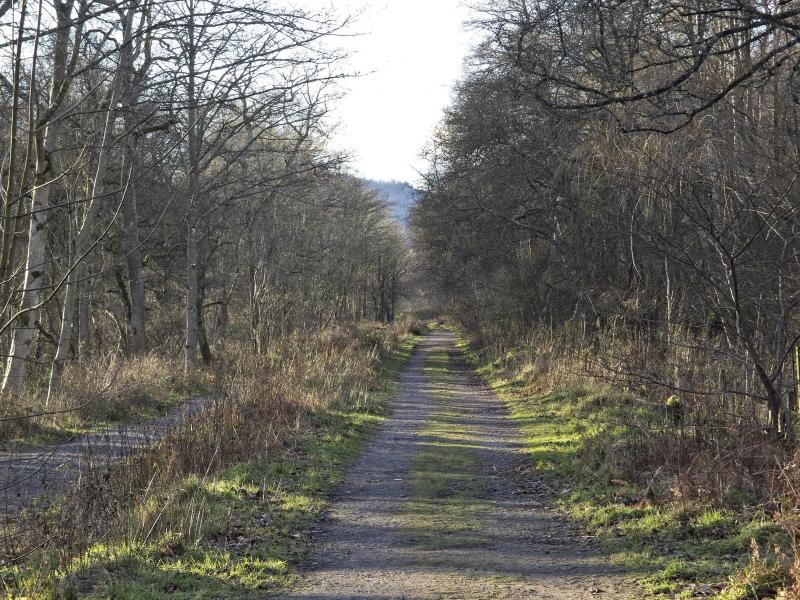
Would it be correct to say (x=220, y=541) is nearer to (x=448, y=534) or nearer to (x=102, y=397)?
(x=448, y=534)

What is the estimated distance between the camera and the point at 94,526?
617 cm

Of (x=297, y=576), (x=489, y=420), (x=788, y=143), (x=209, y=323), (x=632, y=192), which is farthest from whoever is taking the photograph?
(x=209, y=323)

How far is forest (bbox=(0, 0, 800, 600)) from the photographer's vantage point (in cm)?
535

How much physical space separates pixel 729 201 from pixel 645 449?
3036 mm

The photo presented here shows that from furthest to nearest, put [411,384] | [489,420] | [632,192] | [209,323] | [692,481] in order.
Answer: [209,323] → [411,384] → [489,420] → [632,192] → [692,481]

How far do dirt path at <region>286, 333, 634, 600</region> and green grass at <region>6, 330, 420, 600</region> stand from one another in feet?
0.88

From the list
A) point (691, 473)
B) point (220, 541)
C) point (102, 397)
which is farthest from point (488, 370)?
point (220, 541)

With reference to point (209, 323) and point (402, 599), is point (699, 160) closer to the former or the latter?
point (402, 599)

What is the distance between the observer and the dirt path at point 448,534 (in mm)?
5371

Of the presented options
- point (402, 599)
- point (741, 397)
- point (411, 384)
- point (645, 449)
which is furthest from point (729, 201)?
point (411, 384)

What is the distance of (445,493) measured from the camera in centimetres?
842

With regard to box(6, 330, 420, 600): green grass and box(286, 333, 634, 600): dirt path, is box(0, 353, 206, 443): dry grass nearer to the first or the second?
box(6, 330, 420, 600): green grass

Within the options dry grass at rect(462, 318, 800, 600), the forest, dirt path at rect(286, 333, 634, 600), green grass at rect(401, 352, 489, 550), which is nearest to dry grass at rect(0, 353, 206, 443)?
the forest

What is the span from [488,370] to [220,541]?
1866 centimetres
